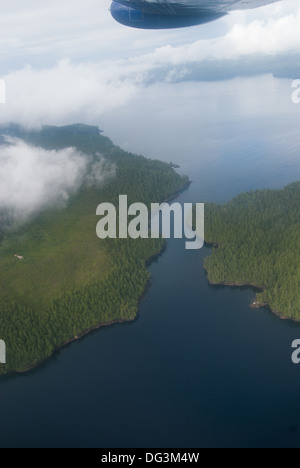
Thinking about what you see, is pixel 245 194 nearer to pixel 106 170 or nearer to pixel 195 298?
pixel 195 298

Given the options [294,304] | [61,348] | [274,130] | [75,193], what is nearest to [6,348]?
[61,348]

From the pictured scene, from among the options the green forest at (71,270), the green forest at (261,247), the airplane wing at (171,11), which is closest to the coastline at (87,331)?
the green forest at (71,270)

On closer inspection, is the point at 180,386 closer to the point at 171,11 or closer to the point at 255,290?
the point at 255,290

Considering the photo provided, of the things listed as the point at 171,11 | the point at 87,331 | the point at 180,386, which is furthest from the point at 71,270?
the point at 171,11

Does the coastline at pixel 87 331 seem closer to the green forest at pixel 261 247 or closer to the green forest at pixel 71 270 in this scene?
the green forest at pixel 71 270

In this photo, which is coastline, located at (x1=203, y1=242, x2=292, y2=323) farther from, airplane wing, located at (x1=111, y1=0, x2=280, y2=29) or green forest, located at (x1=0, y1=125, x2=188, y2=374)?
airplane wing, located at (x1=111, y1=0, x2=280, y2=29)

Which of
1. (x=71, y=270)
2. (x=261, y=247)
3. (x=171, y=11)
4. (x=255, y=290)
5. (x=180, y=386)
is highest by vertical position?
(x=171, y=11)
